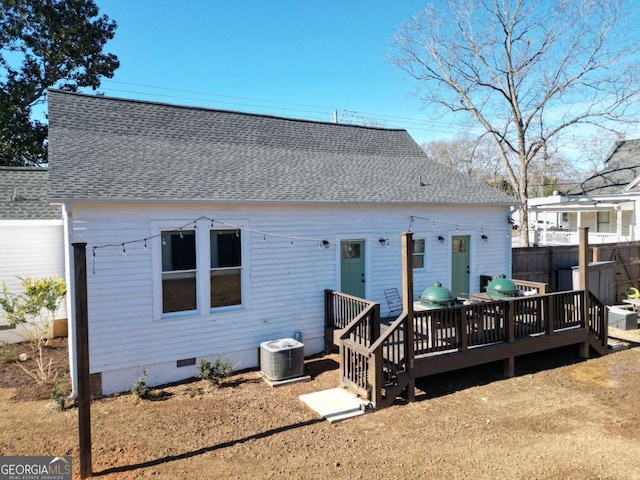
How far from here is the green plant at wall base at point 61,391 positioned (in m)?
6.57

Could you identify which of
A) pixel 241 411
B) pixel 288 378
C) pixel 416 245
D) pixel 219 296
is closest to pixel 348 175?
pixel 416 245

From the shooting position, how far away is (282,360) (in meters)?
7.74

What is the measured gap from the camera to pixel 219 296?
818cm

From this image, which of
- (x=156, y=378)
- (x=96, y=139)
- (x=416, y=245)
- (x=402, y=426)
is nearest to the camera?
(x=402, y=426)

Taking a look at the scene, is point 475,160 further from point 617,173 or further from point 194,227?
point 194,227

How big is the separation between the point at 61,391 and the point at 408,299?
607 centimetres

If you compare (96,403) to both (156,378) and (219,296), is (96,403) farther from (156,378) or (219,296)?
(219,296)

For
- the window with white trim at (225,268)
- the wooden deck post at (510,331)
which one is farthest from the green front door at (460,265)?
the window with white trim at (225,268)

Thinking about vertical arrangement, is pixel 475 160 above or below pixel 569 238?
above

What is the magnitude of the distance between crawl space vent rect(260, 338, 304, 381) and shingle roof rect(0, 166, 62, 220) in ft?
22.2

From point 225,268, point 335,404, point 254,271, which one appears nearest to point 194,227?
point 225,268

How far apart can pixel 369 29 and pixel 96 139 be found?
13.9 m

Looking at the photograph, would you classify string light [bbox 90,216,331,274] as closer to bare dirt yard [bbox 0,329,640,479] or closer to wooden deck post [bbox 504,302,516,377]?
bare dirt yard [bbox 0,329,640,479]

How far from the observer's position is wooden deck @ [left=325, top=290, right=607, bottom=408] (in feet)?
22.4
